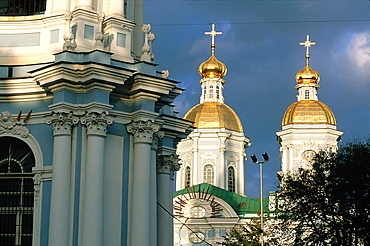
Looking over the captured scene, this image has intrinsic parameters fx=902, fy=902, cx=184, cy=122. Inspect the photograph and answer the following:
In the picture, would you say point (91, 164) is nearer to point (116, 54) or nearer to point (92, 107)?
point (92, 107)

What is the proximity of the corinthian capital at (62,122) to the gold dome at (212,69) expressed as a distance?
54.8 m

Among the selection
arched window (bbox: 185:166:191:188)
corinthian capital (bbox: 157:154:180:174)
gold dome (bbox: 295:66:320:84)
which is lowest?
corinthian capital (bbox: 157:154:180:174)

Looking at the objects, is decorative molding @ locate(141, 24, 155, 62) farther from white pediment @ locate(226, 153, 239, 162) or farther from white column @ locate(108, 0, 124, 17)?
white pediment @ locate(226, 153, 239, 162)

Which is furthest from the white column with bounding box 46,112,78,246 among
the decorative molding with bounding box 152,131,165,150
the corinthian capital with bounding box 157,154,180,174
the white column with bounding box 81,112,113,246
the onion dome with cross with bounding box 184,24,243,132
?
the onion dome with cross with bounding box 184,24,243,132

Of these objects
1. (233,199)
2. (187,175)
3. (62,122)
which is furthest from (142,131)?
(187,175)

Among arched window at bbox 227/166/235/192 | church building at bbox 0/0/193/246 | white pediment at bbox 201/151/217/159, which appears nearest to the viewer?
church building at bbox 0/0/193/246

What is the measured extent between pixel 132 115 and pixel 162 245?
15.0 feet

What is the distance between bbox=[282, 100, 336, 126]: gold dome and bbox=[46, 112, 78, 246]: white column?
50036mm

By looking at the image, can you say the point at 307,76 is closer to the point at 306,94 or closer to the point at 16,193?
the point at 306,94

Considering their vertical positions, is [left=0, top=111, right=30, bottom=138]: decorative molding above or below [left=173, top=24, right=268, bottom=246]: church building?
below

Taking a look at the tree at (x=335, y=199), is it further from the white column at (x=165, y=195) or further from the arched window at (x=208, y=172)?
the arched window at (x=208, y=172)

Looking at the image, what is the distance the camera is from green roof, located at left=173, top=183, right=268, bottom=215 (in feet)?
219

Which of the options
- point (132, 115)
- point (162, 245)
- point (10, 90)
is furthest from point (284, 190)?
point (10, 90)

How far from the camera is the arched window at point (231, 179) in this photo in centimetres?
7470
